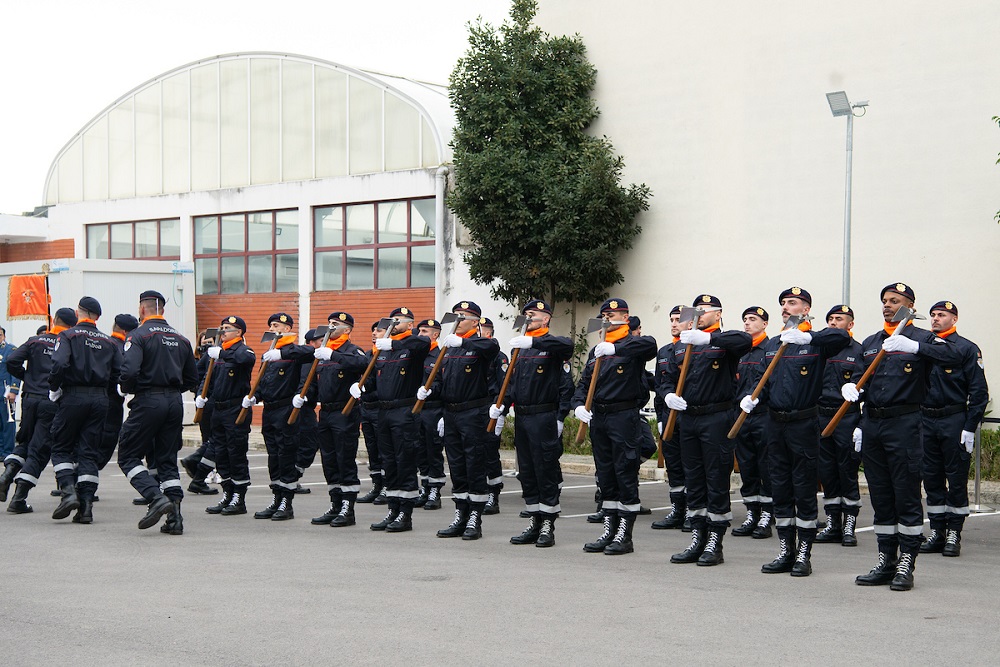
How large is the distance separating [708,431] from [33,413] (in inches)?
304

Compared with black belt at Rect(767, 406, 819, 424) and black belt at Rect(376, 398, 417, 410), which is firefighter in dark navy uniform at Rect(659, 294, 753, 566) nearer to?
black belt at Rect(767, 406, 819, 424)

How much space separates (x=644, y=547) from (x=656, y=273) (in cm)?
1210

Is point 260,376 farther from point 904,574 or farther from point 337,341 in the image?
point 904,574

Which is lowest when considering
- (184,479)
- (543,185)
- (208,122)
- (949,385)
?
(184,479)

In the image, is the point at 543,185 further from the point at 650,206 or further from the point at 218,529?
the point at 218,529

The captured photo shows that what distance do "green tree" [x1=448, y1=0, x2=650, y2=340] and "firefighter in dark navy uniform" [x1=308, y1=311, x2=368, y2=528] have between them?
961 cm

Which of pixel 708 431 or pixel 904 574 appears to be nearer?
pixel 904 574

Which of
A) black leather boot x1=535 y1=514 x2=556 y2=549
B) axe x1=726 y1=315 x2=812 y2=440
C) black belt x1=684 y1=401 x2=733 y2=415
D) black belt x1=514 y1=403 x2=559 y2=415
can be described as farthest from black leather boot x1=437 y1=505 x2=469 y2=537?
axe x1=726 y1=315 x2=812 y2=440

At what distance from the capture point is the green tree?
21.5 m

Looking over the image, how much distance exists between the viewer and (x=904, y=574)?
8.20 m

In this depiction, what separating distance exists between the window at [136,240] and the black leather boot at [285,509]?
17148mm

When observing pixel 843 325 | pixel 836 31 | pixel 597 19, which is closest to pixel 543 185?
pixel 597 19

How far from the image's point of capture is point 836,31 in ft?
65.2

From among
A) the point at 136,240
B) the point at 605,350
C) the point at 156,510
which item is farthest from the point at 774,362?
the point at 136,240
